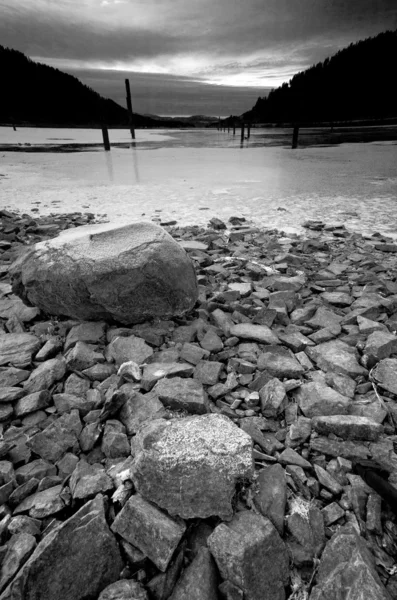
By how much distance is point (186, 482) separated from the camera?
1.21m

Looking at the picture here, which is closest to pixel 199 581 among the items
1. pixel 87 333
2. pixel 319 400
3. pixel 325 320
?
pixel 319 400

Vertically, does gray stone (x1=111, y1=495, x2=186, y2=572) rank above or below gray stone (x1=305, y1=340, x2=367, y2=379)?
above

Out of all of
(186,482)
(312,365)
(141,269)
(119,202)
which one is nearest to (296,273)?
(312,365)

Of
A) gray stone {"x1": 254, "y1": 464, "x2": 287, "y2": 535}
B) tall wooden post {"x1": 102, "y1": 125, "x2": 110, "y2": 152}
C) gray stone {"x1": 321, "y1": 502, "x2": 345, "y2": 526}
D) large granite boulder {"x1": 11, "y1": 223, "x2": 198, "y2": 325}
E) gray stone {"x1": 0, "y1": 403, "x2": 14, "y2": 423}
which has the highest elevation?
tall wooden post {"x1": 102, "y1": 125, "x2": 110, "y2": 152}

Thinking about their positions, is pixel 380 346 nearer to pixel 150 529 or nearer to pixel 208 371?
pixel 208 371

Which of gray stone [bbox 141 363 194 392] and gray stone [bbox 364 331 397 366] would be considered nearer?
gray stone [bbox 141 363 194 392]

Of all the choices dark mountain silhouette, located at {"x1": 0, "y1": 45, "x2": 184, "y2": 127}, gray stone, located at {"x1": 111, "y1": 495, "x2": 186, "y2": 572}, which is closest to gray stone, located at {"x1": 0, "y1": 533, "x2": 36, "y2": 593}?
gray stone, located at {"x1": 111, "y1": 495, "x2": 186, "y2": 572}

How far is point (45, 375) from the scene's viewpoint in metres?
1.92

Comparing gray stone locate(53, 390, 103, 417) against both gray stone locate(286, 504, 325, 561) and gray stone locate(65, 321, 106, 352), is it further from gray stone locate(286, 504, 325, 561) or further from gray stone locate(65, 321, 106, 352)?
gray stone locate(286, 504, 325, 561)

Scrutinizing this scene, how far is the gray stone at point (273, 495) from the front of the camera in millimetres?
1215

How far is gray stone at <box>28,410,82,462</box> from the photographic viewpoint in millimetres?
1510

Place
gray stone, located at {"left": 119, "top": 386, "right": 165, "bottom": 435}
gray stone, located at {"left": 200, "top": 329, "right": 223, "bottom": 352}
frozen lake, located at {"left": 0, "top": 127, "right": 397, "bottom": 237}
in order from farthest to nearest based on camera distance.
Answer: frozen lake, located at {"left": 0, "top": 127, "right": 397, "bottom": 237}, gray stone, located at {"left": 200, "top": 329, "right": 223, "bottom": 352}, gray stone, located at {"left": 119, "top": 386, "right": 165, "bottom": 435}

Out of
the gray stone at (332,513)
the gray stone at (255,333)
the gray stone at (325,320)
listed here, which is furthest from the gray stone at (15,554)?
the gray stone at (325,320)

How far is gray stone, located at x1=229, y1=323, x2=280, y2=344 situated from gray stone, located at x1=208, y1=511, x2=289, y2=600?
126 cm
